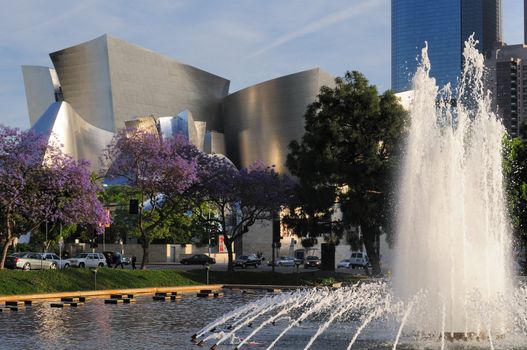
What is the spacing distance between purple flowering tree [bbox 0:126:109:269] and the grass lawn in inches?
202

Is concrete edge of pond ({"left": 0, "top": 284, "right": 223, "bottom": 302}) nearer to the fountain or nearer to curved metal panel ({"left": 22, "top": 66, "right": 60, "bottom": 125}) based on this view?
the fountain

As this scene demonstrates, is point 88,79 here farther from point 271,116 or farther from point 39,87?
point 271,116

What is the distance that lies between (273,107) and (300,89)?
19.8ft

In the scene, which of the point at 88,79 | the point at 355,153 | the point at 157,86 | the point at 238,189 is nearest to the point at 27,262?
the point at 238,189

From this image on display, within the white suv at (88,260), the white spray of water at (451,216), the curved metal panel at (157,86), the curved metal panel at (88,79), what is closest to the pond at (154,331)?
the white spray of water at (451,216)

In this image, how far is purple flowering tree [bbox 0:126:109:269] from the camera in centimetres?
3931

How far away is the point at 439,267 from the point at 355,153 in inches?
1133

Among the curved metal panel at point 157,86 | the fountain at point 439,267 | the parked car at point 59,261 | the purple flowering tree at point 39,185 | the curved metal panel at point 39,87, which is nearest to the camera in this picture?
the fountain at point 439,267

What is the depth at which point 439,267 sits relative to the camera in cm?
1938

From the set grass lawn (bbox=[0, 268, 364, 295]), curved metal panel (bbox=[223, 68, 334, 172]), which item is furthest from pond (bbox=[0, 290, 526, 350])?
curved metal panel (bbox=[223, 68, 334, 172])

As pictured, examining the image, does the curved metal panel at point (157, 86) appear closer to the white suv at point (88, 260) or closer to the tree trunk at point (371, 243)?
the white suv at point (88, 260)

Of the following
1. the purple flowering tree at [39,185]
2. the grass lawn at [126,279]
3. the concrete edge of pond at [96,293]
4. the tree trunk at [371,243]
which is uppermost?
the purple flowering tree at [39,185]

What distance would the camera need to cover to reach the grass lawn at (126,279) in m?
31.7

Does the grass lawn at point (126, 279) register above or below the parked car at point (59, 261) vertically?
below
